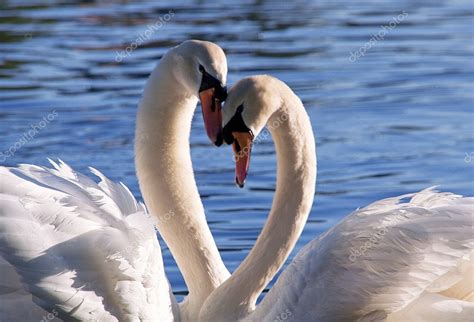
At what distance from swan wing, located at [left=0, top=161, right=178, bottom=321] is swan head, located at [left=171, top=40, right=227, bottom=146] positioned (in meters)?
0.63

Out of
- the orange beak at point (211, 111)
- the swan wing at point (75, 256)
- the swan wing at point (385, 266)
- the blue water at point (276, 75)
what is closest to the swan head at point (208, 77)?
the orange beak at point (211, 111)

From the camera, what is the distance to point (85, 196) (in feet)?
20.3

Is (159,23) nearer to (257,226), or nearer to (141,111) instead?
(257,226)

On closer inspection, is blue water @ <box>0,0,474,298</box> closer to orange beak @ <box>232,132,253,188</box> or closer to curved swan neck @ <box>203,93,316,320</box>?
curved swan neck @ <box>203,93,316,320</box>

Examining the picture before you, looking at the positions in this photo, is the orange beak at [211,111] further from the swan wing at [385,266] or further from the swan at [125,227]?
the swan wing at [385,266]

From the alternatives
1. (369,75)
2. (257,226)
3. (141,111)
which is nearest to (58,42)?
(369,75)

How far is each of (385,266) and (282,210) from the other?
103 cm

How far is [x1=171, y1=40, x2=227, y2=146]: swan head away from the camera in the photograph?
6371mm

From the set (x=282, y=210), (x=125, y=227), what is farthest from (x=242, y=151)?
(x=125, y=227)

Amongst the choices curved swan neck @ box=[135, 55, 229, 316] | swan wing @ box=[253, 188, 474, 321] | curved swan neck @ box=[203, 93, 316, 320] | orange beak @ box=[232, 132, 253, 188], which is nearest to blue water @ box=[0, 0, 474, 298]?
curved swan neck @ box=[135, 55, 229, 316]

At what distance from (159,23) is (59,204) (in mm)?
12874

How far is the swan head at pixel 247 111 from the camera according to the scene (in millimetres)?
6176

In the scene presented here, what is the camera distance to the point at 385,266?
216 inches

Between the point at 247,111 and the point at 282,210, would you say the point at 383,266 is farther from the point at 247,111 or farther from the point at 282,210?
the point at 247,111
